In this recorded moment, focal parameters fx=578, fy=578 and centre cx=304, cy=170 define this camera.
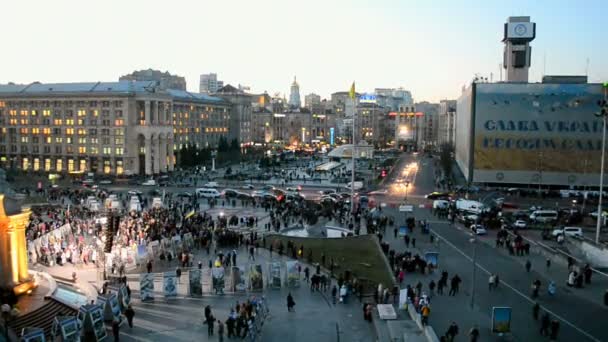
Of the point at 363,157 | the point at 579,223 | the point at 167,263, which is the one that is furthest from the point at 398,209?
the point at 363,157

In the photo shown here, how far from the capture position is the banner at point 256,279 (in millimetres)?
25766

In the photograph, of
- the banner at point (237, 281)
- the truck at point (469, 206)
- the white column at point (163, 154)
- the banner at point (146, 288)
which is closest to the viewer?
the banner at point (146, 288)

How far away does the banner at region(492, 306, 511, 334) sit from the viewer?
66.9 ft

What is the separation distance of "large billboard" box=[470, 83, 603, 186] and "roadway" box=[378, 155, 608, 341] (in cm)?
3484

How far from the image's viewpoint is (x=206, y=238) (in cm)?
3472

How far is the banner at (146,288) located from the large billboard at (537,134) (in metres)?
54.0

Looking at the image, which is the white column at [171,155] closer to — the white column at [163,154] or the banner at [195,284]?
the white column at [163,154]

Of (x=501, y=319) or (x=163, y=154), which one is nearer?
(x=501, y=319)

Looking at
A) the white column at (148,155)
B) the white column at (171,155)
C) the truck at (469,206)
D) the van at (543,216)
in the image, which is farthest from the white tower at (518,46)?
the white column at (148,155)

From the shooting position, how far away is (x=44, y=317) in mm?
20656

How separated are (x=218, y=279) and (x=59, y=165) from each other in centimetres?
7185

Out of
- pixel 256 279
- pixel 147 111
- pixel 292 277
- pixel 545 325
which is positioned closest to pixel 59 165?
pixel 147 111

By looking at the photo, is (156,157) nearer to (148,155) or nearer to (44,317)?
(148,155)

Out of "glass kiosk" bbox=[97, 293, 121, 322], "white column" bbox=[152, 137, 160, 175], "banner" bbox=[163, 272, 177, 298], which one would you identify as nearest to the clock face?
"white column" bbox=[152, 137, 160, 175]
